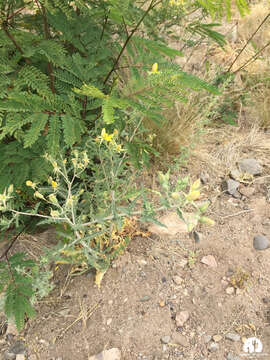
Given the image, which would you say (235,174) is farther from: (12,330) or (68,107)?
(12,330)

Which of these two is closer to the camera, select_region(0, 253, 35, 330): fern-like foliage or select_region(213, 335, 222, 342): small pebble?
select_region(0, 253, 35, 330): fern-like foliage

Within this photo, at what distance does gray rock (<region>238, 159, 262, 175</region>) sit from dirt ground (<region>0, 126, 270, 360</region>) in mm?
485

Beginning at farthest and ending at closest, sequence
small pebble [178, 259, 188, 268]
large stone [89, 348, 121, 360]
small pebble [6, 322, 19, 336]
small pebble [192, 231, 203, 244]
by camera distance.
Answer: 1. small pebble [192, 231, 203, 244]
2. small pebble [178, 259, 188, 268]
3. small pebble [6, 322, 19, 336]
4. large stone [89, 348, 121, 360]

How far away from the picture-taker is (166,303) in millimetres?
1589

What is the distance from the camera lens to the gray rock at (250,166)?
232 cm

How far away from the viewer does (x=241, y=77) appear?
3.26 m

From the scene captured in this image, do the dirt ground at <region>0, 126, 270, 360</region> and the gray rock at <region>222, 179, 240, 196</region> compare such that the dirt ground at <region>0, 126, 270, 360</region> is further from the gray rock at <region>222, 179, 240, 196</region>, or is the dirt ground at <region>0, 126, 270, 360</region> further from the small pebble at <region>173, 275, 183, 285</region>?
the gray rock at <region>222, 179, 240, 196</region>

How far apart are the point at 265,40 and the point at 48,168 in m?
3.40

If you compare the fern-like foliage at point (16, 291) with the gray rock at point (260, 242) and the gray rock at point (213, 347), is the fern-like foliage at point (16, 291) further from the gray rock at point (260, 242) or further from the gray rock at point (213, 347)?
the gray rock at point (260, 242)

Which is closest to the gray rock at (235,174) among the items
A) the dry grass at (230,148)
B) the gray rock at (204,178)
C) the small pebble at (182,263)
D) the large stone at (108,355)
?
the dry grass at (230,148)

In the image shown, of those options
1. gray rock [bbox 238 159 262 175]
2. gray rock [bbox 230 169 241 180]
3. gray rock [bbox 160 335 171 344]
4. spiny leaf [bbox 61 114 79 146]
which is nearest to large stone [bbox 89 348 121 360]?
gray rock [bbox 160 335 171 344]

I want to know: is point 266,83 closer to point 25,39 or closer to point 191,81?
point 191,81

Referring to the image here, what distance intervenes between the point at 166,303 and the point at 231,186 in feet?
3.25

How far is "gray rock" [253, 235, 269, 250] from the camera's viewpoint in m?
1.84
